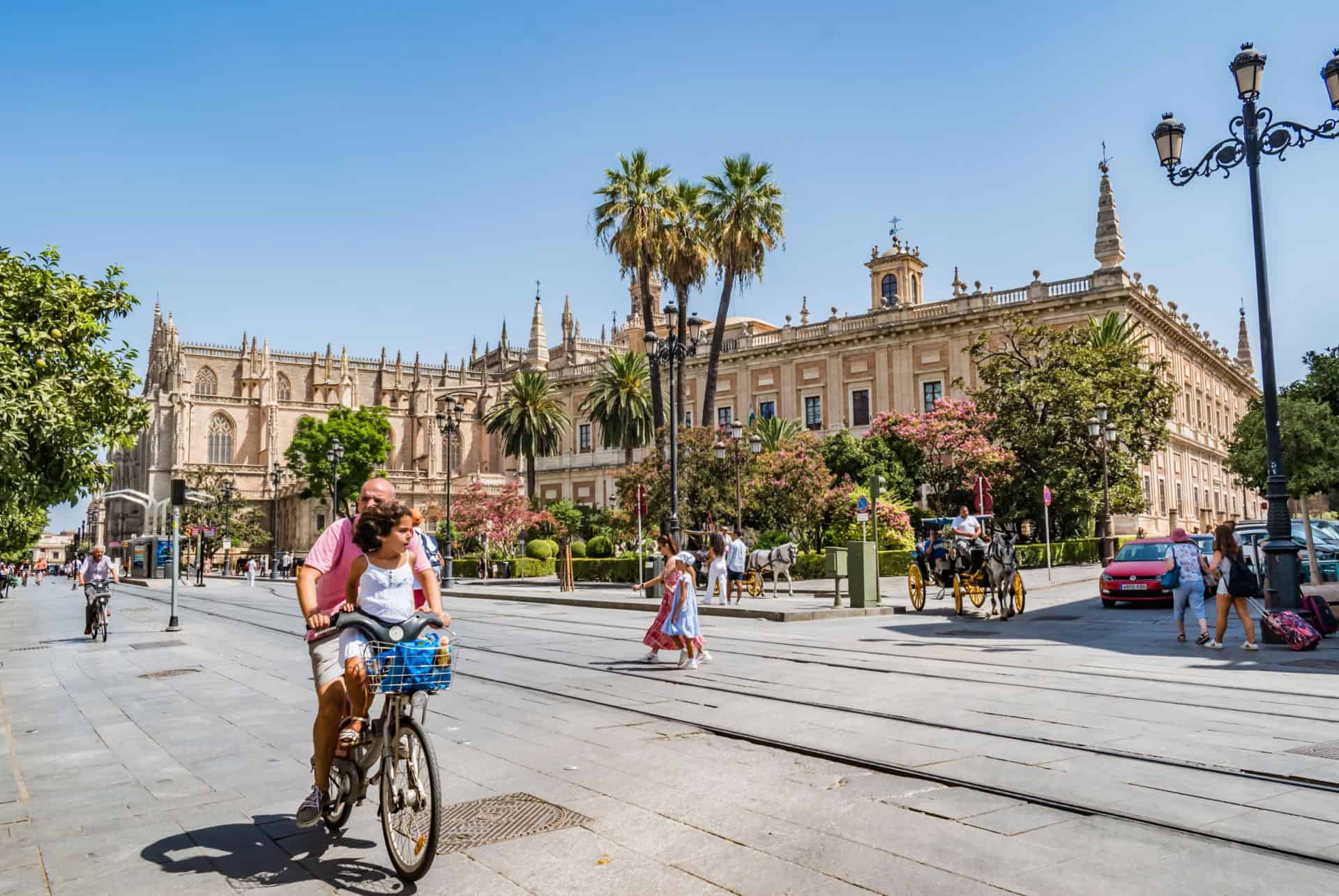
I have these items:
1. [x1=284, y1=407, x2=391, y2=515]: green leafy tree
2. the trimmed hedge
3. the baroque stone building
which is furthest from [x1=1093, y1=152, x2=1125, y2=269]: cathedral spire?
[x1=284, y1=407, x2=391, y2=515]: green leafy tree

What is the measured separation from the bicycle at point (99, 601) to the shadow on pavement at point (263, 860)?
521 inches

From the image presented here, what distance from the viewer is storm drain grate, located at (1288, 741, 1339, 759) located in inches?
230

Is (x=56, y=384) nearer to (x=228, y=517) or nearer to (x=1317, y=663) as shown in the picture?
(x=1317, y=663)

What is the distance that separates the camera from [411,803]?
3902 millimetres

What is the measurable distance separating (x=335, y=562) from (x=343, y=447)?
242ft

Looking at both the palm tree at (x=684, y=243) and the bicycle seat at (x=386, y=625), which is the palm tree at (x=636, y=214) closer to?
the palm tree at (x=684, y=243)

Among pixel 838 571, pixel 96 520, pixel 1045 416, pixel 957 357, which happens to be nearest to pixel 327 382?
pixel 96 520

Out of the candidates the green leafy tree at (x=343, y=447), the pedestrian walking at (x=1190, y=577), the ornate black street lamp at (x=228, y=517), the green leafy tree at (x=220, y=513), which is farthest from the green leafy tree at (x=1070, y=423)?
the green leafy tree at (x=220, y=513)

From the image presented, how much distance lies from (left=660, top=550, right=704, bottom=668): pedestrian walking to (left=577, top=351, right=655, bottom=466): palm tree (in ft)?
136

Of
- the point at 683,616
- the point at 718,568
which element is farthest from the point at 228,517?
the point at 683,616

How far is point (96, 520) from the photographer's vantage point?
381 ft

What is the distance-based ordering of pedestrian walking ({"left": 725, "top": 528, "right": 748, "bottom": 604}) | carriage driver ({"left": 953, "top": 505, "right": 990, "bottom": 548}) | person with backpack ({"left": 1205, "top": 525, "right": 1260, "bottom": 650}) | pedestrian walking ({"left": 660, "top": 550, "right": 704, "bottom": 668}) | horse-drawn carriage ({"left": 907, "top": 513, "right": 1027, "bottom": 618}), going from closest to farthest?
1. pedestrian walking ({"left": 660, "top": 550, "right": 704, "bottom": 668})
2. person with backpack ({"left": 1205, "top": 525, "right": 1260, "bottom": 650})
3. horse-drawn carriage ({"left": 907, "top": 513, "right": 1027, "bottom": 618})
4. carriage driver ({"left": 953, "top": 505, "right": 990, "bottom": 548})
5. pedestrian walking ({"left": 725, "top": 528, "right": 748, "bottom": 604})

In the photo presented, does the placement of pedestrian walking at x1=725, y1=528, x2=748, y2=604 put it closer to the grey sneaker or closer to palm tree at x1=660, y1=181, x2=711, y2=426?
palm tree at x1=660, y1=181, x2=711, y2=426

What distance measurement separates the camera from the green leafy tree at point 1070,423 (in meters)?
34.2
